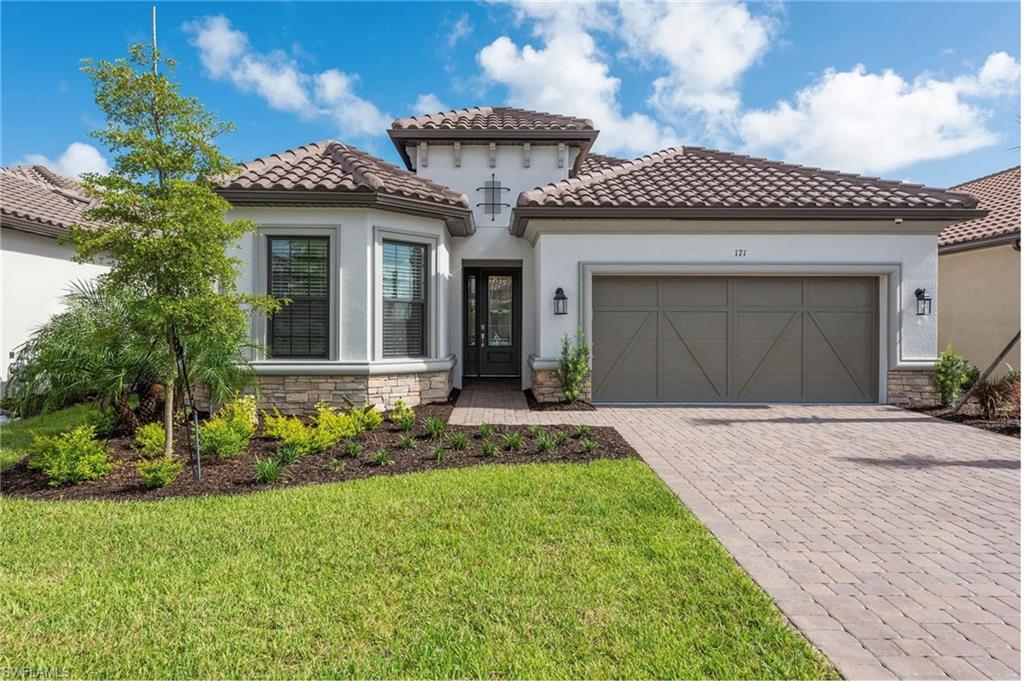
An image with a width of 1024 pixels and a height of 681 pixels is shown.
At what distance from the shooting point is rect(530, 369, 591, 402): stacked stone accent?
9508 mm

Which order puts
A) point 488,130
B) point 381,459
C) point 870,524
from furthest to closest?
point 488,130 < point 381,459 < point 870,524

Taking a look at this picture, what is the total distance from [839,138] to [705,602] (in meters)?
11.2

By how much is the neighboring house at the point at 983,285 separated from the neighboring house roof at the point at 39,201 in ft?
58.4

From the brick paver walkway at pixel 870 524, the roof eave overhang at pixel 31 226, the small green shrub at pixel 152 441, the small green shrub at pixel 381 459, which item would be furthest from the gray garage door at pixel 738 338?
the roof eave overhang at pixel 31 226

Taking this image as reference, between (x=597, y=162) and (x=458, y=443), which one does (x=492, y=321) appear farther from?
(x=458, y=443)

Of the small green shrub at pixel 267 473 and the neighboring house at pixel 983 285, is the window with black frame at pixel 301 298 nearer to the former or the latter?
the small green shrub at pixel 267 473

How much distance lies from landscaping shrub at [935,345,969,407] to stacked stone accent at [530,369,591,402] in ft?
21.4

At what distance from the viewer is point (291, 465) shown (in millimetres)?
5586

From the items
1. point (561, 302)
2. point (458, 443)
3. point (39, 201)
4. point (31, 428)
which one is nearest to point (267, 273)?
point (31, 428)

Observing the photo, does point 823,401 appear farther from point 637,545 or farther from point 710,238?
point 637,545

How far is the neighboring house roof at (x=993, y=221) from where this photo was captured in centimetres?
1091

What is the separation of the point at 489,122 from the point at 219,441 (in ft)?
30.0

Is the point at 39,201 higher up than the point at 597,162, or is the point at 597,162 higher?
the point at 597,162

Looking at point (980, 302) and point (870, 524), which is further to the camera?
point (980, 302)
